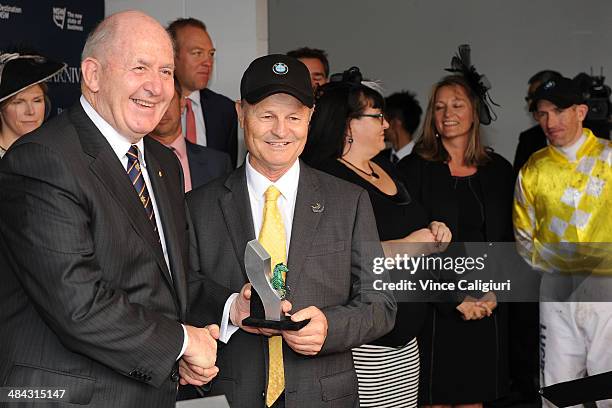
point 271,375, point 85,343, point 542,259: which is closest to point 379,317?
point 271,375

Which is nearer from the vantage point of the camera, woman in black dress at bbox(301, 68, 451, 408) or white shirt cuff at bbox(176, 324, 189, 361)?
white shirt cuff at bbox(176, 324, 189, 361)

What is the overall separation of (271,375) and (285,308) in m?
0.29

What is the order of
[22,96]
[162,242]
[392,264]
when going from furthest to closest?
1. [22,96]
2. [392,264]
3. [162,242]

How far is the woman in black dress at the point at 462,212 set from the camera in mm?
3977

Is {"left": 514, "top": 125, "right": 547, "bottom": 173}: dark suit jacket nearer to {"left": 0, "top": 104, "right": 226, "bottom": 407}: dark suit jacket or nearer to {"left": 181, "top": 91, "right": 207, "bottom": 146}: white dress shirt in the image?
{"left": 181, "top": 91, "right": 207, "bottom": 146}: white dress shirt

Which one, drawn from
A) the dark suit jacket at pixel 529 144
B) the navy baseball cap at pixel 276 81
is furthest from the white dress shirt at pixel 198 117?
the navy baseball cap at pixel 276 81

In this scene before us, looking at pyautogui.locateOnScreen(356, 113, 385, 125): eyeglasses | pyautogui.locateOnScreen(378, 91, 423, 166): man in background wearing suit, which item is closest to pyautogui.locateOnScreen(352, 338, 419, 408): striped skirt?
pyautogui.locateOnScreen(356, 113, 385, 125): eyeglasses

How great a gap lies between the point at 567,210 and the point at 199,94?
2020 mm

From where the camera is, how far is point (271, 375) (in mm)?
2375

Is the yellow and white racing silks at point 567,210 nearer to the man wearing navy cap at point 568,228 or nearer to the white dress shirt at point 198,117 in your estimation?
the man wearing navy cap at point 568,228

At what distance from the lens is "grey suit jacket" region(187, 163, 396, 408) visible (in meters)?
2.37

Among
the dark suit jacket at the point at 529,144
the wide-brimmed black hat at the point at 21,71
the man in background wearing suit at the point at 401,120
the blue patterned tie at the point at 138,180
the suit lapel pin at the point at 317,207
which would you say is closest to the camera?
the blue patterned tie at the point at 138,180

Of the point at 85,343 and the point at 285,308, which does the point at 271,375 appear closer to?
the point at 285,308

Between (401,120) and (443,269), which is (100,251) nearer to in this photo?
(443,269)
